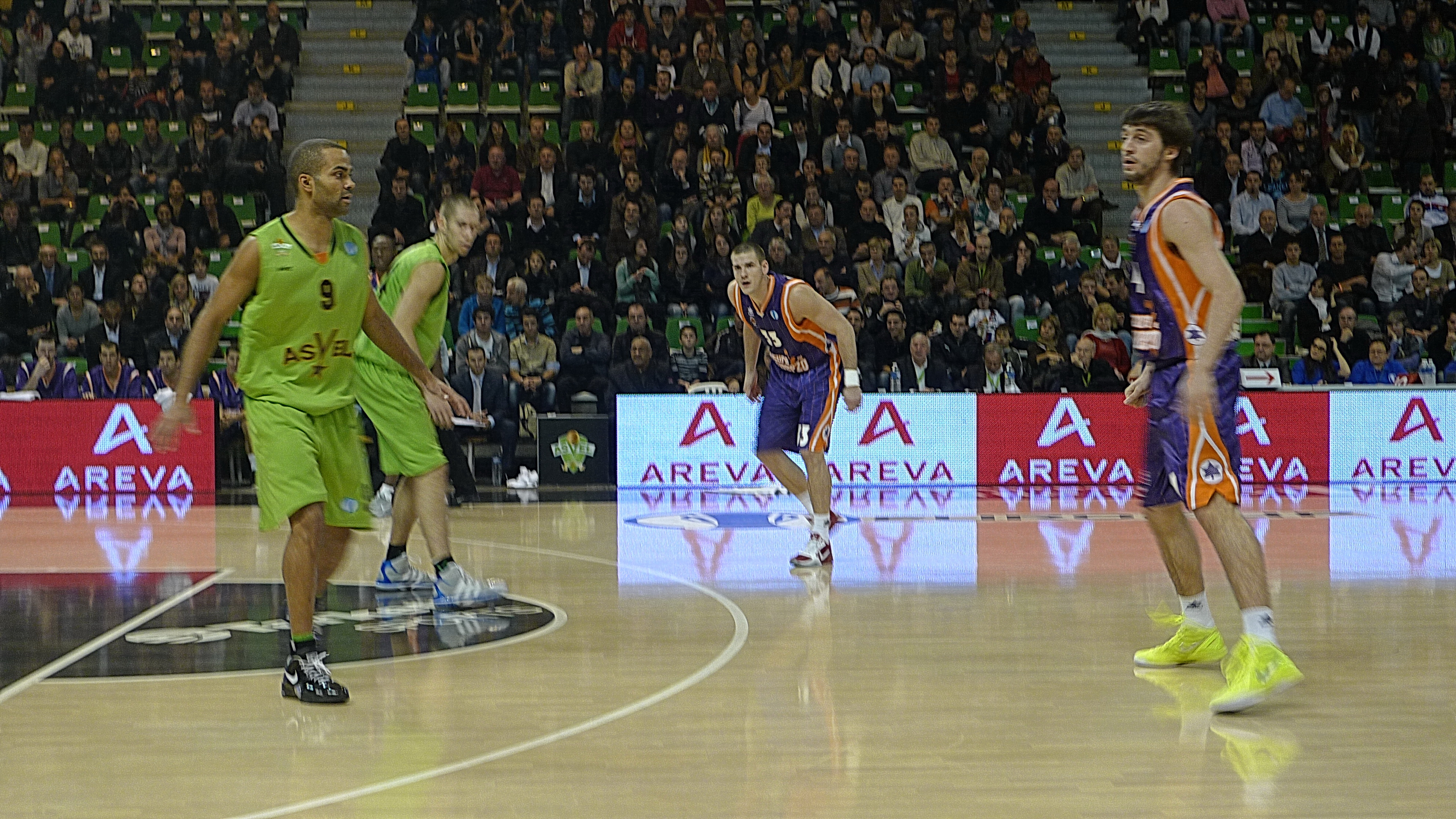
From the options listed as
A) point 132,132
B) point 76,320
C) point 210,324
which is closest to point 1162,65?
point 132,132

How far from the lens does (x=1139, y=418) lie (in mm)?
13594

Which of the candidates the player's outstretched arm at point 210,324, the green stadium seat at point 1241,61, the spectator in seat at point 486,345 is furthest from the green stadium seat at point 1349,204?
the player's outstretched arm at point 210,324

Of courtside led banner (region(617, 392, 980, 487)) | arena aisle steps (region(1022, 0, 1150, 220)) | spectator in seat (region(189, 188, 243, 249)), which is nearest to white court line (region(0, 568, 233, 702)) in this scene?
courtside led banner (region(617, 392, 980, 487))

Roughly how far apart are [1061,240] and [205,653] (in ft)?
39.6

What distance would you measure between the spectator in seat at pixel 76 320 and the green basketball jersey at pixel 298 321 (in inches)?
420

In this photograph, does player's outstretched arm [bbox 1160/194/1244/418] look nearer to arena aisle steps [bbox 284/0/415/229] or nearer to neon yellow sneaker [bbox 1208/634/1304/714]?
neon yellow sneaker [bbox 1208/634/1304/714]

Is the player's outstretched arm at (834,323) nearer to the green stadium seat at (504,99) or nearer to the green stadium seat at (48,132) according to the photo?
the green stadium seat at (504,99)

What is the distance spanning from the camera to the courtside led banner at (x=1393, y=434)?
14109 mm

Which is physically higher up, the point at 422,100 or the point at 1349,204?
the point at 422,100

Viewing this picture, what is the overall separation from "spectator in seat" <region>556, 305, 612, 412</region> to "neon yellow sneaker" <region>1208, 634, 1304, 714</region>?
9.80 m

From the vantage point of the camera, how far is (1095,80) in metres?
19.8

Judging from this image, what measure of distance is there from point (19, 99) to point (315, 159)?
1510 centimetres

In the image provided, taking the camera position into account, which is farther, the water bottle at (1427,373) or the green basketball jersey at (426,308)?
the water bottle at (1427,373)

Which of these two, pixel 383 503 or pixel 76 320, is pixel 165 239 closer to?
pixel 76 320
